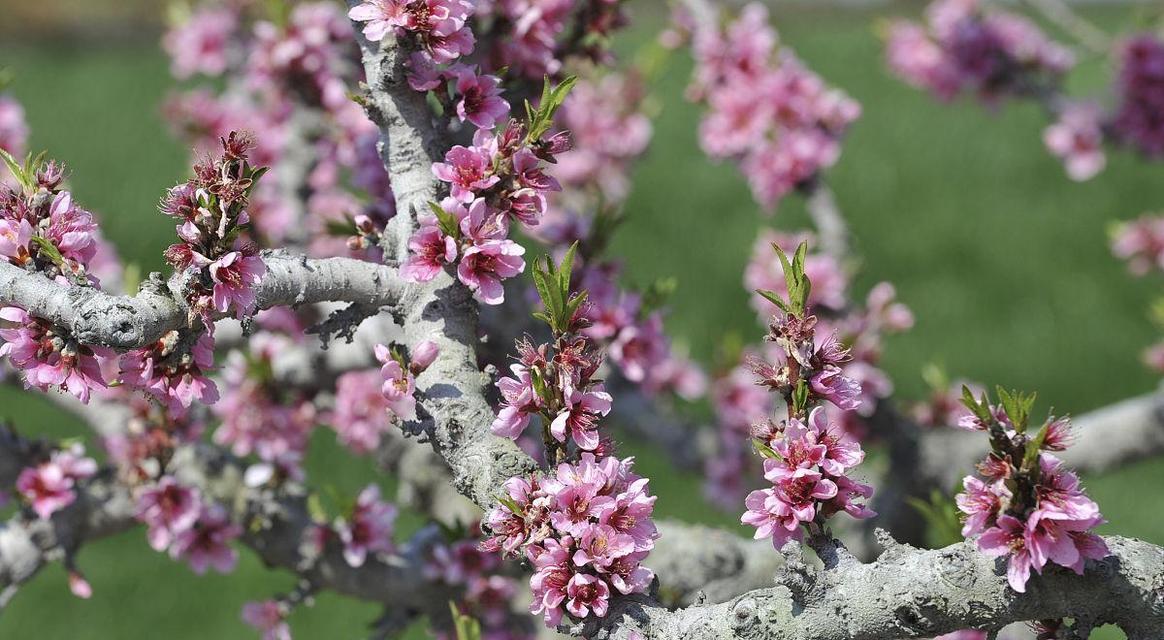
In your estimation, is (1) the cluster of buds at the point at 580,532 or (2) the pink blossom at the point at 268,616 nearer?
(1) the cluster of buds at the point at 580,532

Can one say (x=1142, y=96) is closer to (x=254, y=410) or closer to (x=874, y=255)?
(x=254, y=410)

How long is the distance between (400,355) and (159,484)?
3.05 ft

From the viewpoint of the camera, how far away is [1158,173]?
29.2 feet

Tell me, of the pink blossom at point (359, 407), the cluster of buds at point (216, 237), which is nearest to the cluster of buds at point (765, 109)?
the pink blossom at point (359, 407)

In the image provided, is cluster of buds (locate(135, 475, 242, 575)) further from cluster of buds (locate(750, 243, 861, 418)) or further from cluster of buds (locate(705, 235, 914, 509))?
cluster of buds (locate(750, 243, 861, 418))

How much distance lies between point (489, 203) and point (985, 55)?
2600 mm

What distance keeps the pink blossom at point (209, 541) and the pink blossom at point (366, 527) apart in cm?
25

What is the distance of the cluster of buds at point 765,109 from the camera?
3.33 meters

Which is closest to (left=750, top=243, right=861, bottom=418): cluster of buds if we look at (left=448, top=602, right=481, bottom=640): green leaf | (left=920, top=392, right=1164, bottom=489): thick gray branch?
(left=448, top=602, right=481, bottom=640): green leaf

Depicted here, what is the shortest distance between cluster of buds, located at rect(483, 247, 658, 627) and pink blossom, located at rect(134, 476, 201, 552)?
1.06 meters

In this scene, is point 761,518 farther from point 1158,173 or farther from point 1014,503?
point 1158,173

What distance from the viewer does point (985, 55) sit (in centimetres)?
371

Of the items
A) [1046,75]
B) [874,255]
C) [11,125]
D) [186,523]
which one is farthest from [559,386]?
[874,255]

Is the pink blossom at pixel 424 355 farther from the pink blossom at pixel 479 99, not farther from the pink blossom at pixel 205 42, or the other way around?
the pink blossom at pixel 205 42
